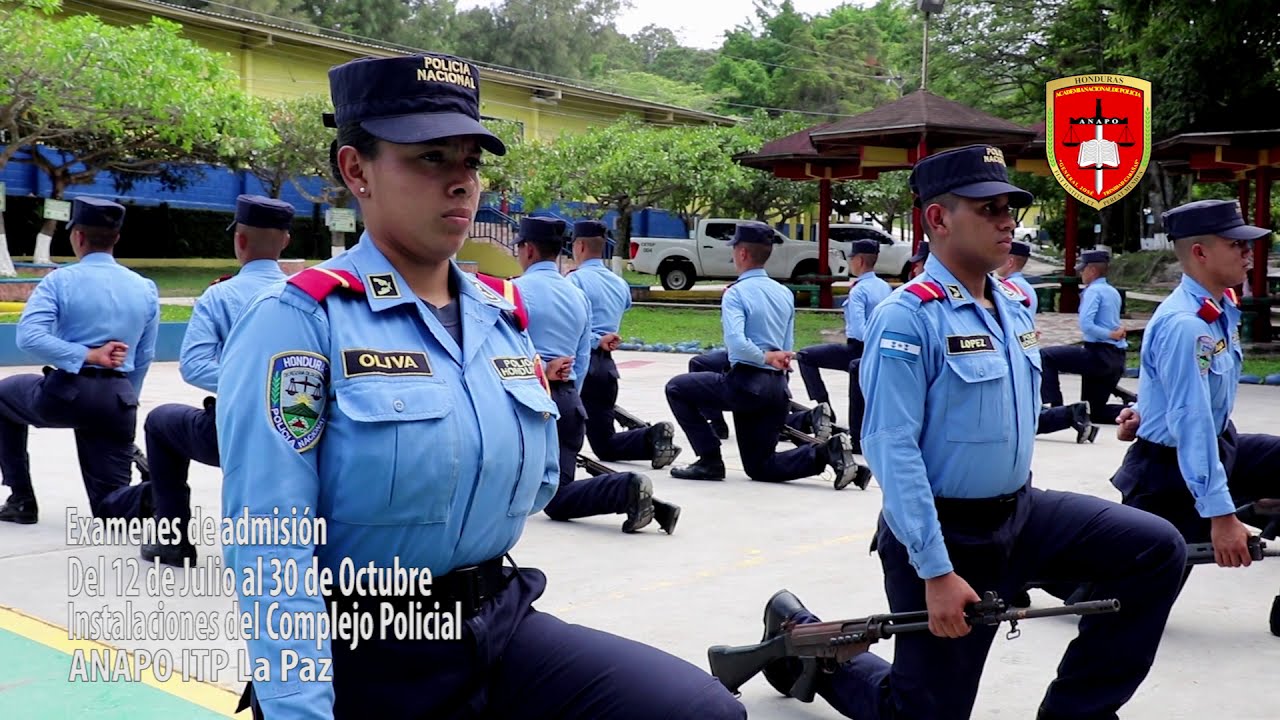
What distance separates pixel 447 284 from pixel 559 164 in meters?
28.4

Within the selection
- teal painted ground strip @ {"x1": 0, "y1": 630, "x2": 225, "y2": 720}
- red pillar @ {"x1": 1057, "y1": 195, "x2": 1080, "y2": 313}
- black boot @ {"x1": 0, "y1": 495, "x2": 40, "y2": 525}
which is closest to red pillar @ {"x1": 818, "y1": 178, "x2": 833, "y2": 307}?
red pillar @ {"x1": 1057, "y1": 195, "x2": 1080, "y2": 313}

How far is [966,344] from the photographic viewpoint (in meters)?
3.77

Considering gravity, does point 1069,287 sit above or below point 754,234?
below

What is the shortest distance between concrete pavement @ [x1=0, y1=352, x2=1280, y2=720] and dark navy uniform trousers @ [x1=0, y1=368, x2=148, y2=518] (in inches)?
11.6

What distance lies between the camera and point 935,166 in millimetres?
3961

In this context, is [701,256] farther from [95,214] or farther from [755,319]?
[95,214]

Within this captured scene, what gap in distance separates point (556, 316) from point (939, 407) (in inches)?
178

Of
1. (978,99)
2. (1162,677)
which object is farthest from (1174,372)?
(978,99)

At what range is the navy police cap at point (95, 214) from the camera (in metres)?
6.65

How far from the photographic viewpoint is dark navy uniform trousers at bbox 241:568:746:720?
2422 millimetres

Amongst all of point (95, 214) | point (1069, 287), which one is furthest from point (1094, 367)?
point (1069, 287)

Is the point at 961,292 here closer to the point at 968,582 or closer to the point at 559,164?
the point at 968,582

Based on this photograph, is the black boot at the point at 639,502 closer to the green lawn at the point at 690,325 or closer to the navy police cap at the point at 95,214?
the navy police cap at the point at 95,214

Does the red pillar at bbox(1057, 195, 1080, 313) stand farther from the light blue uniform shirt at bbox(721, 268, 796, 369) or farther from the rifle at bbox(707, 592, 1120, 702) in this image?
the rifle at bbox(707, 592, 1120, 702)
